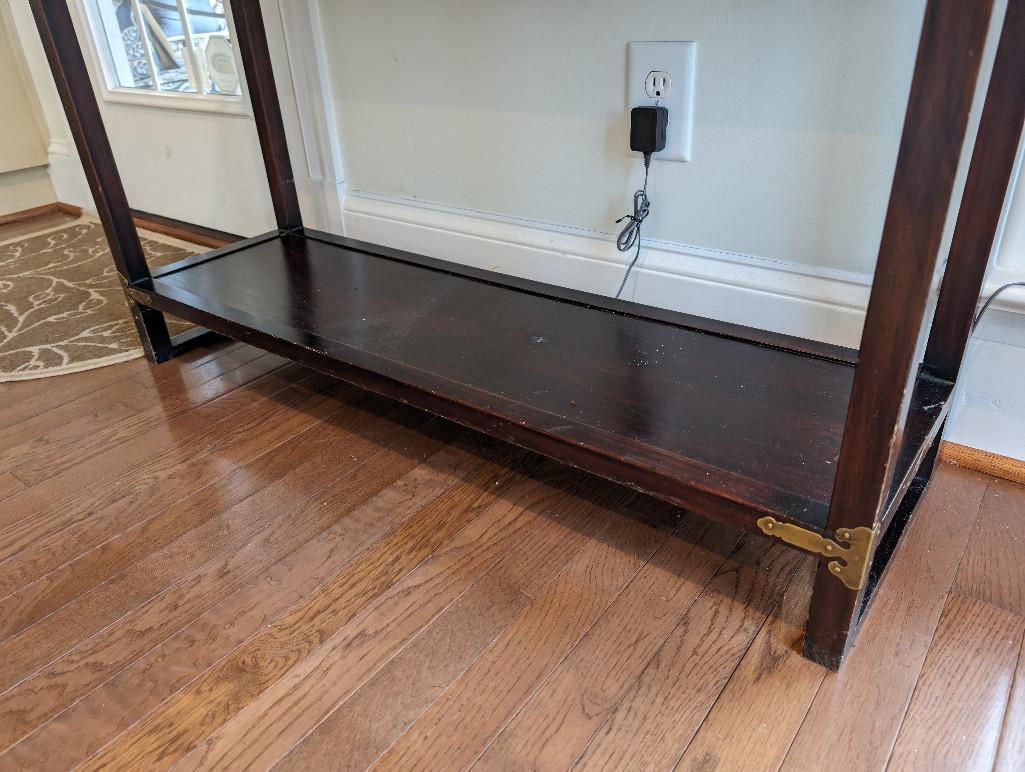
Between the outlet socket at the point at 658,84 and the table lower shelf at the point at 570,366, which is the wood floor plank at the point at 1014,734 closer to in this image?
the table lower shelf at the point at 570,366

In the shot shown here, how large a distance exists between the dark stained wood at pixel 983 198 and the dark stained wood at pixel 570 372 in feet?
0.38

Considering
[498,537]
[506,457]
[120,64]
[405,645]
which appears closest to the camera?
[405,645]

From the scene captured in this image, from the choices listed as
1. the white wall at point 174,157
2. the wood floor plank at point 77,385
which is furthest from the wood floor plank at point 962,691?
the white wall at point 174,157

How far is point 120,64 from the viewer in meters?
1.98

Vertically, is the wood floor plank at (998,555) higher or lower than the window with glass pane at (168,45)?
lower

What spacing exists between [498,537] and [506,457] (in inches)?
6.6

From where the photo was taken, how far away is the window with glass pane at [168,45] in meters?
1.69

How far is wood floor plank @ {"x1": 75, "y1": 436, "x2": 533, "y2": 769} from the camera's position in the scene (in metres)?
0.70

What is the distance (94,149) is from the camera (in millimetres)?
1217

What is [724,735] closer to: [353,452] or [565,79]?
[353,452]

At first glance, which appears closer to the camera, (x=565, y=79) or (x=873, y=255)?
(x=873, y=255)

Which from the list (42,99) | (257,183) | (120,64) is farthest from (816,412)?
(42,99)

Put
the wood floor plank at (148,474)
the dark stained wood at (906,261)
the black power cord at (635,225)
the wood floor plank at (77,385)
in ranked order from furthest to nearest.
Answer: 1. the wood floor plank at (77,385)
2. the black power cord at (635,225)
3. the wood floor plank at (148,474)
4. the dark stained wood at (906,261)

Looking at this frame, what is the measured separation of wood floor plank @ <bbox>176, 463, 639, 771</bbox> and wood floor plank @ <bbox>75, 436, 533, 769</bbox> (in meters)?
0.01
